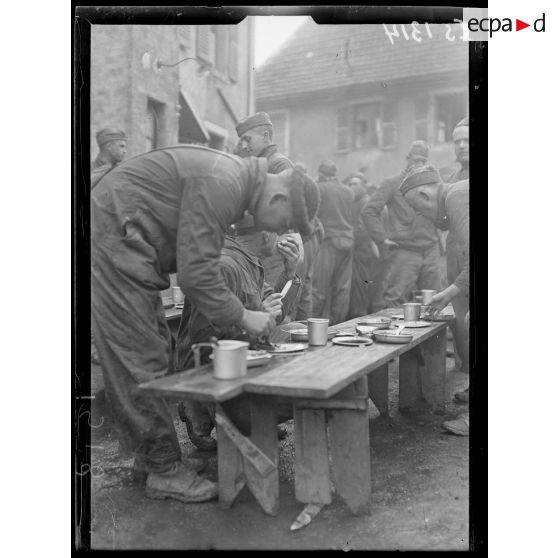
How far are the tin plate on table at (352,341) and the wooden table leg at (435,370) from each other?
1.06m

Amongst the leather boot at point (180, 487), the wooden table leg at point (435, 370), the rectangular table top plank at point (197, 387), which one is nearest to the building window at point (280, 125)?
the wooden table leg at point (435, 370)

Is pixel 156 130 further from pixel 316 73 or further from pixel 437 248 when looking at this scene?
pixel 437 248

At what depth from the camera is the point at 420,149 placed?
16.5ft

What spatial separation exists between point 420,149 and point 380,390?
Result: 6.22ft

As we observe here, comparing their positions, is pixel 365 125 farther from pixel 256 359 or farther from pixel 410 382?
pixel 256 359

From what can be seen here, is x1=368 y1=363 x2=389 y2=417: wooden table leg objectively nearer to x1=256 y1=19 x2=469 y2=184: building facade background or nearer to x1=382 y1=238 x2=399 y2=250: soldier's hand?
x1=382 y1=238 x2=399 y2=250: soldier's hand

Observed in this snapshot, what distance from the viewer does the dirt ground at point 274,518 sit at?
3053 millimetres

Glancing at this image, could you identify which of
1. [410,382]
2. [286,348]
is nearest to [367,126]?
[410,382]

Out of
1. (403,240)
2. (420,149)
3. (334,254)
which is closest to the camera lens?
(420,149)

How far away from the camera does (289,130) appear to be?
762 cm

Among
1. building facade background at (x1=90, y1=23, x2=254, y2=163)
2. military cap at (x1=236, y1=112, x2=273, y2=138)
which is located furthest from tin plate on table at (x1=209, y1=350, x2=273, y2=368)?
military cap at (x1=236, y1=112, x2=273, y2=138)

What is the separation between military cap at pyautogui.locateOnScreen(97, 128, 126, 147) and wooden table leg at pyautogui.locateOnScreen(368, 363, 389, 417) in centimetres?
244

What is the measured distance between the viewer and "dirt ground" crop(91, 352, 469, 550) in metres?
3.05

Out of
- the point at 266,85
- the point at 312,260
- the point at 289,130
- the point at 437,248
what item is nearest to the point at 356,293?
the point at 312,260
